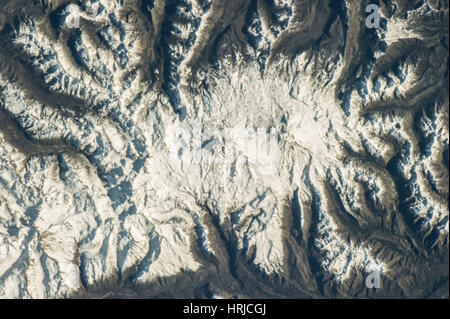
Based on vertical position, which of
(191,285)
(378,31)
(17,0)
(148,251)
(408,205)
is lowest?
(191,285)

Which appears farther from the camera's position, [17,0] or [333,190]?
[333,190]

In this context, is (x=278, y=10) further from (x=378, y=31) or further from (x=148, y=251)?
(x=148, y=251)

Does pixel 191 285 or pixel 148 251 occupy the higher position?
pixel 148 251

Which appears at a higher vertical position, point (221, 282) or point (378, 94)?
point (378, 94)

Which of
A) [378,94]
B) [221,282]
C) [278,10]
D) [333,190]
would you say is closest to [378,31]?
[378,94]

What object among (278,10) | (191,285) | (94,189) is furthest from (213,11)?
(191,285)

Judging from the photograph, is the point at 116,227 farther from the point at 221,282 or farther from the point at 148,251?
the point at 221,282

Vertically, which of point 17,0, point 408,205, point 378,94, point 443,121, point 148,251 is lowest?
point 148,251

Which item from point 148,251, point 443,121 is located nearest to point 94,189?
point 148,251

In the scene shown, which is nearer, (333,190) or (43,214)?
(43,214)
